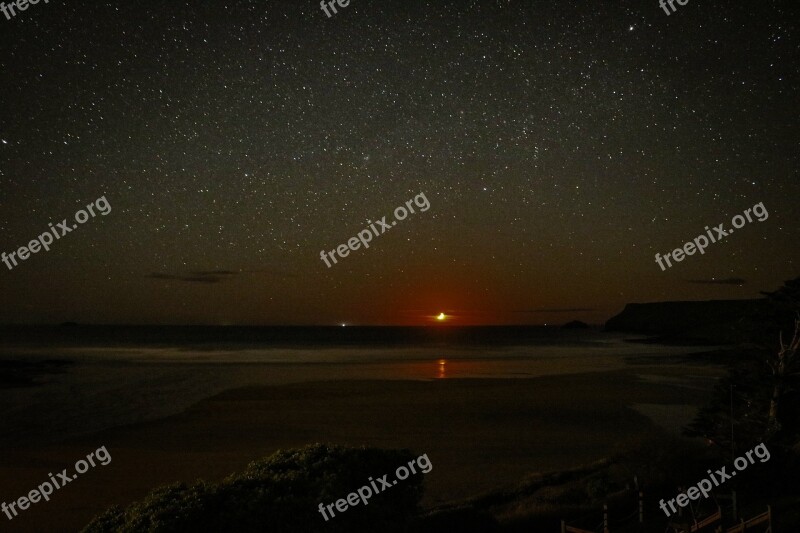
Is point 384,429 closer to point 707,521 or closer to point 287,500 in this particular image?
point 707,521

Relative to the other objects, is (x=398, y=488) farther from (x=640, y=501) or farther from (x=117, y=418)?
(x=117, y=418)

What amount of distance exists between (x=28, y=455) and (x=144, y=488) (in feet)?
24.1

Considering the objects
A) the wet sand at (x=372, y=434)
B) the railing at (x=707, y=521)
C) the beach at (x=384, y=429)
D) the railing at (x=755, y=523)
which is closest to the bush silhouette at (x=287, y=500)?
the railing at (x=707, y=521)

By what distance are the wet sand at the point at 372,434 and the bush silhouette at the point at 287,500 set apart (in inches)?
224

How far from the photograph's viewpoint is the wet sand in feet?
59.0

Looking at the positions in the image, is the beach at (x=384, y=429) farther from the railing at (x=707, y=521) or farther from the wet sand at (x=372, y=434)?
the railing at (x=707, y=521)

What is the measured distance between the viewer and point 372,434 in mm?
25312

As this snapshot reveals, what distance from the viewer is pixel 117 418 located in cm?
3027

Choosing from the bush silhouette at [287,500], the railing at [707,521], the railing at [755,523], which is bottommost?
the railing at [707,521]

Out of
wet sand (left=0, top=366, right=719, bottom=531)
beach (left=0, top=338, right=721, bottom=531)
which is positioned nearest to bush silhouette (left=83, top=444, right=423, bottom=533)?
wet sand (left=0, top=366, right=719, bottom=531)

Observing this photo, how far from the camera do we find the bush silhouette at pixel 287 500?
8969 millimetres

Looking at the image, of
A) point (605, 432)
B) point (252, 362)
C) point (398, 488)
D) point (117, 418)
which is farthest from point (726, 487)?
point (252, 362)

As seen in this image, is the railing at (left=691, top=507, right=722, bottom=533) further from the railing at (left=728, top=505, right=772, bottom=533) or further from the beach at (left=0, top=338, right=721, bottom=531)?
the beach at (left=0, top=338, right=721, bottom=531)

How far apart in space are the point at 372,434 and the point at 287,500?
16032 millimetres
